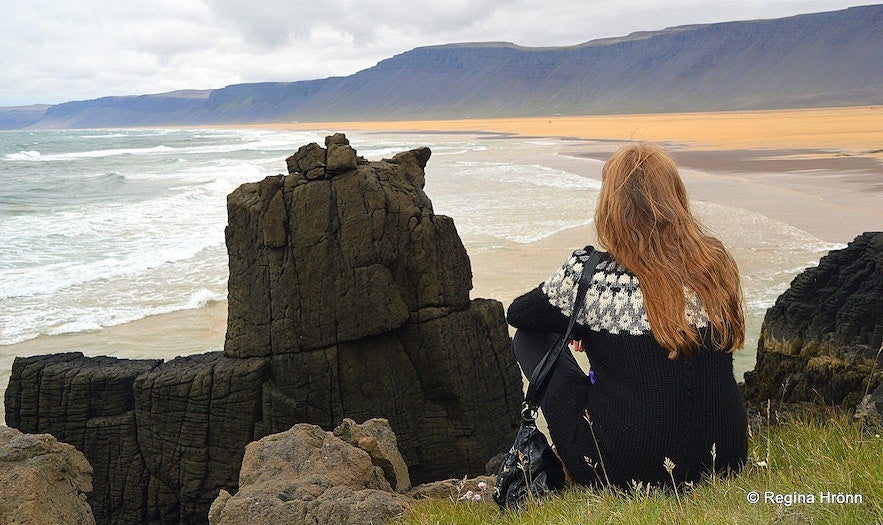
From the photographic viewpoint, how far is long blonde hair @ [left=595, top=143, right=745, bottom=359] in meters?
3.35

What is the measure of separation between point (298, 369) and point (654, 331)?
3637 millimetres

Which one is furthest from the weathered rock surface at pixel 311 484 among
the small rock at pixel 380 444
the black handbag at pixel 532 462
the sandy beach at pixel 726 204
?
the sandy beach at pixel 726 204

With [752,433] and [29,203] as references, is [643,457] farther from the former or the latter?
[29,203]

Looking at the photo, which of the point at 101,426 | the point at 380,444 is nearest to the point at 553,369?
the point at 380,444

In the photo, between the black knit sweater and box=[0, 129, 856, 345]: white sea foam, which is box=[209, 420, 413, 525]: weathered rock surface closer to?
the black knit sweater

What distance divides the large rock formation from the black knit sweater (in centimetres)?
286

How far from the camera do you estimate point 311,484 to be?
4.54m

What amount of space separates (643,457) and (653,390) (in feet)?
1.04

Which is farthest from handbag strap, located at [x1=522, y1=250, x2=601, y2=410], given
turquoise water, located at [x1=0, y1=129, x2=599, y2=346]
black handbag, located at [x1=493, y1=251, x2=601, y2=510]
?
turquoise water, located at [x1=0, y1=129, x2=599, y2=346]

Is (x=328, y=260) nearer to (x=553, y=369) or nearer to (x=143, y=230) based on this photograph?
(x=553, y=369)

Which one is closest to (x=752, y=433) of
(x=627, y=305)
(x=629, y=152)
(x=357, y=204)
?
(x=627, y=305)

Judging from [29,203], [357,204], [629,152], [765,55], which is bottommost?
[29,203]

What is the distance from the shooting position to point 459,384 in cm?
644

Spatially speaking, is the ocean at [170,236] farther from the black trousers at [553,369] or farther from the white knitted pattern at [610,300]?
the white knitted pattern at [610,300]
